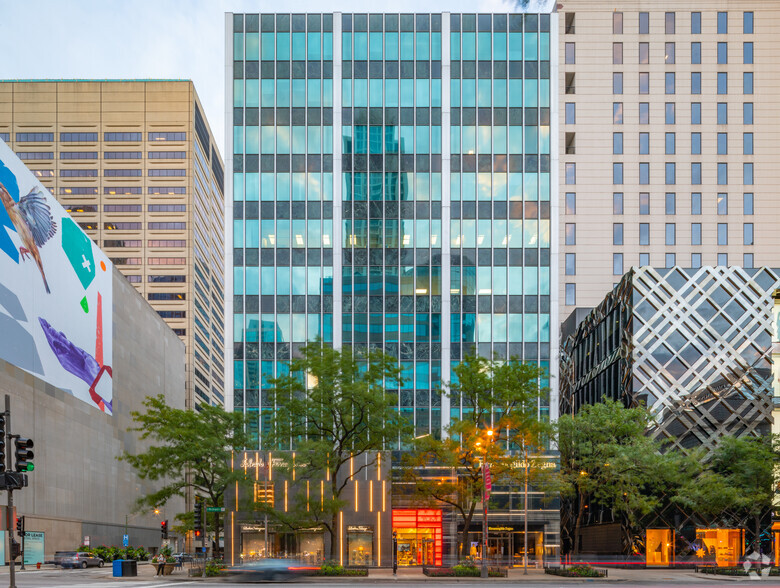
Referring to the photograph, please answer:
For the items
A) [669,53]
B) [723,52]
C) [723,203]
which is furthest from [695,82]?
[723,203]

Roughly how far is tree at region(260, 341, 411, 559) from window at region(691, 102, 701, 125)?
6449cm

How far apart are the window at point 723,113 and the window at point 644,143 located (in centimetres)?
876

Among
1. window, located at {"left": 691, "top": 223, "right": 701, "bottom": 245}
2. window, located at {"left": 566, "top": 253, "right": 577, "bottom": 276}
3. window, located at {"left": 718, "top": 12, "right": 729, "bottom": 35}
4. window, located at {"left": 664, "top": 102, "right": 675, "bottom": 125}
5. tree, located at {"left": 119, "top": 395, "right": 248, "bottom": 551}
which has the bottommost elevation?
tree, located at {"left": 119, "top": 395, "right": 248, "bottom": 551}

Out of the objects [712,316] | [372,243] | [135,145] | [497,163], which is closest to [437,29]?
[497,163]

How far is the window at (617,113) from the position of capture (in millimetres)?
97500

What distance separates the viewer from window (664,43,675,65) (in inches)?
3853

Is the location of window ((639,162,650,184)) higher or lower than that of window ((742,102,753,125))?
lower

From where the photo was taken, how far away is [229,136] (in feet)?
223

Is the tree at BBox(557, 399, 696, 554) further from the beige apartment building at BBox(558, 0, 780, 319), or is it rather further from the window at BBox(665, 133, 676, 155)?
the window at BBox(665, 133, 676, 155)

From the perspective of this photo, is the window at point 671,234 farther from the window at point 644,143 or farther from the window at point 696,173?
the window at point 644,143

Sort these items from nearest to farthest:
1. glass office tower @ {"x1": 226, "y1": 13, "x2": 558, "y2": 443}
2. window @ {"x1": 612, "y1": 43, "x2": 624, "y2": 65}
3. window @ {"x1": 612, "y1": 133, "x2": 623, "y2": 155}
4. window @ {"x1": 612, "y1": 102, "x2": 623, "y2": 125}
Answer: glass office tower @ {"x1": 226, "y1": 13, "x2": 558, "y2": 443} → window @ {"x1": 612, "y1": 133, "x2": 623, "y2": 155} → window @ {"x1": 612, "y1": 102, "x2": 623, "y2": 125} → window @ {"x1": 612, "y1": 43, "x2": 624, "y2": 65}

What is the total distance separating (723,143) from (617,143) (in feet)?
40.4

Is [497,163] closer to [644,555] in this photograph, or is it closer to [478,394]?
[478,394]

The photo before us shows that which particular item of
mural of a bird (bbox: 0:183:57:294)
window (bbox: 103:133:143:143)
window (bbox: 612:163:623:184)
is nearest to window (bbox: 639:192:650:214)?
window (bbox: 612:163:623:184)
